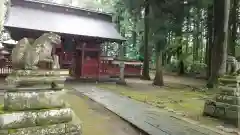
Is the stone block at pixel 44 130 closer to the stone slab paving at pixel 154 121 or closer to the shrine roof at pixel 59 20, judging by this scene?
the stone slab paving at pixel 154 121

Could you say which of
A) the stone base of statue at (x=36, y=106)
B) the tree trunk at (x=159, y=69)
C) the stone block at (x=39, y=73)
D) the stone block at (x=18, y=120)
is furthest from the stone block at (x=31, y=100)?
the tree trunk at (x=159, y=69)

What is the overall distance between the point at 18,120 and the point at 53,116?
0.50 meters

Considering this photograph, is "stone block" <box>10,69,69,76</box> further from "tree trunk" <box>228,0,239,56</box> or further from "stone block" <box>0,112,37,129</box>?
"tree trunk" <box>228,0,239,56</box>

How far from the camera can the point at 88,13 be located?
18594 millimetres

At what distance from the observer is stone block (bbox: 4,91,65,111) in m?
3.17

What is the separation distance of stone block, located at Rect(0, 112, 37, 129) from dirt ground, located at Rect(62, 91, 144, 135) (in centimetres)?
128

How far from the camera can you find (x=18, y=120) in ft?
10.3

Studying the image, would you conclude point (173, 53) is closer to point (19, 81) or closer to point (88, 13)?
point (88, 13)

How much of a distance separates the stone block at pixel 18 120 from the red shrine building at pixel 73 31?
11.7 m

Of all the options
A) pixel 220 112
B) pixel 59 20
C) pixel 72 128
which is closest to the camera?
pixel 72 128

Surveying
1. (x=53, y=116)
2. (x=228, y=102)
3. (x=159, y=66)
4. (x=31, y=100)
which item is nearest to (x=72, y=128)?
(x=53, y=116)

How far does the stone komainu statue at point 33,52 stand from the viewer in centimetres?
335

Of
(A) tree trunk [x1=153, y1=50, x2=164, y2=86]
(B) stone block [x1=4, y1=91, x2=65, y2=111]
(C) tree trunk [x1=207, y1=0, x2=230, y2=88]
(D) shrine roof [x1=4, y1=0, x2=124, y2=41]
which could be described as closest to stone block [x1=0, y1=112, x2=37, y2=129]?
(B) stone block [x1=4, y1=91, x2=65, y2=111]

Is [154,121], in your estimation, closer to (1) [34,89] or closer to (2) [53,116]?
(2) [53,116]
